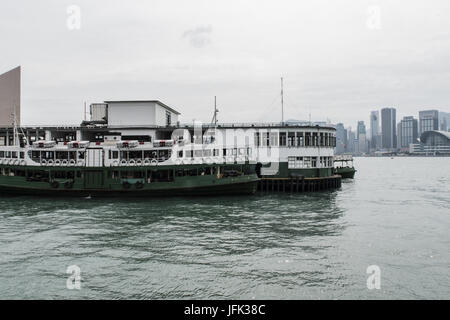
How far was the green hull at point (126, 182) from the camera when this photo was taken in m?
41.2

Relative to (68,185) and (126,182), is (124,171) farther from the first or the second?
(68,185)

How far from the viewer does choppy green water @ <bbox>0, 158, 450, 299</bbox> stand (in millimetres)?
14398

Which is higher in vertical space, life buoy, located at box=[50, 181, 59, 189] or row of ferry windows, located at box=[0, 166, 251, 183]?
row of ferry windows, located at box=[0, 166, 251, 183]

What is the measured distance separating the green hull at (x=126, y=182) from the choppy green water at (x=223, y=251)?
714cm

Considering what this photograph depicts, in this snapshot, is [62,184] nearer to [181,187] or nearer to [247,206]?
[181,187]

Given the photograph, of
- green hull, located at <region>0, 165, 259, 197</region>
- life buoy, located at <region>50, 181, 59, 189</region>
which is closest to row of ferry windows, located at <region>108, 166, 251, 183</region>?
green hull, located at <region>0, 165, 259, 197</region>

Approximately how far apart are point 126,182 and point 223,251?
25.0 m

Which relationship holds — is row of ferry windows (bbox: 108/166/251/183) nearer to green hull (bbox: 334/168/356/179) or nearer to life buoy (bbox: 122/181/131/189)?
life buoy (bbox: 122/181/131/189)

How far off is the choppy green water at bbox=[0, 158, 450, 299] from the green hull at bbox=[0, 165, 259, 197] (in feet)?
23.4

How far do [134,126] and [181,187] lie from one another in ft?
56.7

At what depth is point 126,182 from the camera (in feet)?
135

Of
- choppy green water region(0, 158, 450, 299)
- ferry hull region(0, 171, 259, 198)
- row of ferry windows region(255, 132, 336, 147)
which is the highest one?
row of ferry windows region(255, 132, 336, 147)

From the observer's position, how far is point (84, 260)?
17750 mm
